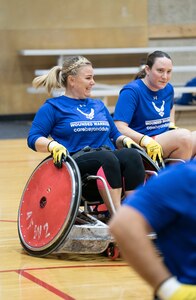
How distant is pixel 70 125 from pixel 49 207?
0.52 metres

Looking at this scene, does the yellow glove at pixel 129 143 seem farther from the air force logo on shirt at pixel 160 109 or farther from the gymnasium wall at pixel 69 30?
the gymnasium wall at pixel 69 30

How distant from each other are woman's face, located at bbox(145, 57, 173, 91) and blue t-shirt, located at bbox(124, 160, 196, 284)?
3233 mm

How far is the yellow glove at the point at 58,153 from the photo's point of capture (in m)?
4.12

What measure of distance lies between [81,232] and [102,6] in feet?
25.0

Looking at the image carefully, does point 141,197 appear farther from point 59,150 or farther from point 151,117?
point 151,117

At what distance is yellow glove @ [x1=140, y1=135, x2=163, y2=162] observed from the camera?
15.5 ft

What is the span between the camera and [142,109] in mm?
5066

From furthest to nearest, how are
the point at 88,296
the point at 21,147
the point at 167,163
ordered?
1. the point at 21,147
2. the point at 167,163
3. the point at 88,296

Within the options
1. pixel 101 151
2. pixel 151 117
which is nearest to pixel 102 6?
pixel 151 117

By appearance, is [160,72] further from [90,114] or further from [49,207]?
[49,207]

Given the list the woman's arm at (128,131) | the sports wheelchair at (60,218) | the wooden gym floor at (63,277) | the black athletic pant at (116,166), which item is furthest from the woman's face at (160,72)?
the wooden gym floor at (63,277)

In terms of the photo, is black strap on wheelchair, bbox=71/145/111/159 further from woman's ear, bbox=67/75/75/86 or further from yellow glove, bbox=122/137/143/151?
woman's ear, bbox=67/75/75/86

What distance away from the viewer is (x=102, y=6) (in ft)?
37.1

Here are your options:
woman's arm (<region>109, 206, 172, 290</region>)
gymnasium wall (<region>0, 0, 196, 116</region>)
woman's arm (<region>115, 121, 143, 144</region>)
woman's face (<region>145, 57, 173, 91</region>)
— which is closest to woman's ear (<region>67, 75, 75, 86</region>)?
woman's arm (<region>115, 121, 143, 144</region>)
